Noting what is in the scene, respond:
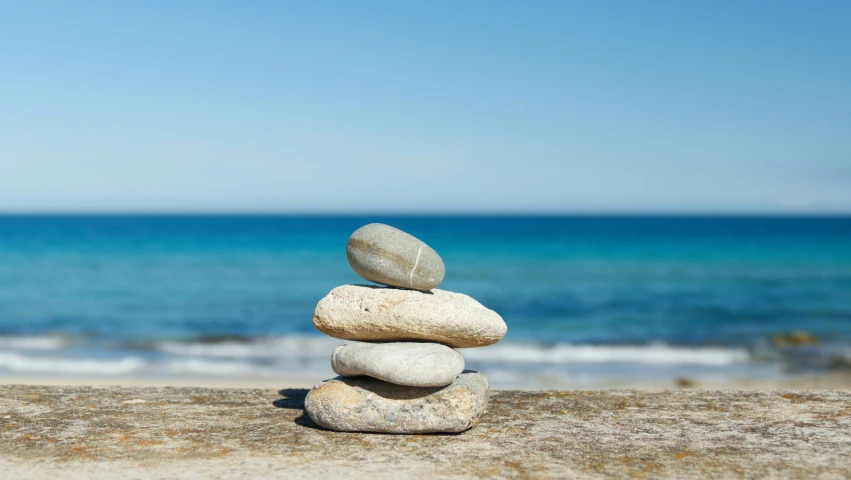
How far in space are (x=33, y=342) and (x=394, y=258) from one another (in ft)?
48.0

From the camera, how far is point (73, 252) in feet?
138

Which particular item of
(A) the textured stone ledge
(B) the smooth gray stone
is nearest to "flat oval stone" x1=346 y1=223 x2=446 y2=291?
(B) the smooth gray stone

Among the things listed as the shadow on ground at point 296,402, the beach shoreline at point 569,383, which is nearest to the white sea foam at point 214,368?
the beach shoreline at point 569,383

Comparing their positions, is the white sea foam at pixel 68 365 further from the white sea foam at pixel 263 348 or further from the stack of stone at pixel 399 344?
the stack of stone at pixel 399 344

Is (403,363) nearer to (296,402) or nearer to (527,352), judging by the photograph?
(296,402)

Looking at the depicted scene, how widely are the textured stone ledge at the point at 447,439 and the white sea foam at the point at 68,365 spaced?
8159 mm

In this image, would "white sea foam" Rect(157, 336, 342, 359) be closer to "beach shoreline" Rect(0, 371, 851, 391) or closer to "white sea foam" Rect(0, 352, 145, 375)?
"white sea foam" Rect(0, 352, 145, 375)

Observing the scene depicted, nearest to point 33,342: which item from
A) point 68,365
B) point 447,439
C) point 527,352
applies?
point 68,365

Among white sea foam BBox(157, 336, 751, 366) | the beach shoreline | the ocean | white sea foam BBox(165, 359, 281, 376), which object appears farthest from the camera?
white sea foam BBox(157, 336, 751, 366)

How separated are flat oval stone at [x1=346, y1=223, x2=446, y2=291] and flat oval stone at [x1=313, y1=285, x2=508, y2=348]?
0.11 meters

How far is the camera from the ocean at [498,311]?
47.1ft

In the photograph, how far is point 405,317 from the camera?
16.4ft

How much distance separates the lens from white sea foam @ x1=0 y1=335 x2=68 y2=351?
16.0 m

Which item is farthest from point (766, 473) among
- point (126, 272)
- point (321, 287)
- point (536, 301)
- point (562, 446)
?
point (126, 272)
